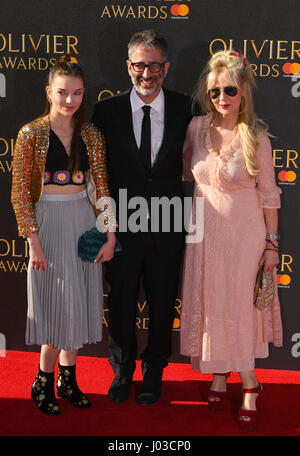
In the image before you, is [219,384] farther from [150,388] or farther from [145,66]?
[145,66]

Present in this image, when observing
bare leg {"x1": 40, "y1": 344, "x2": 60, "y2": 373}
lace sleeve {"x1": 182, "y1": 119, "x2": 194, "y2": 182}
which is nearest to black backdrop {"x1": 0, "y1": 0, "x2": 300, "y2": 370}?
lace sleeve {"x1": 182, "y1": 119, "x2": 194, "y2": 182}

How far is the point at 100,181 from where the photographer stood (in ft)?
9.59

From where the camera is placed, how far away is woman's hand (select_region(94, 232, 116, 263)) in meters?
2.92

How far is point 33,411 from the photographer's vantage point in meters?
3.05

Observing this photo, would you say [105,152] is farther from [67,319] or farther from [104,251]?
[67,319]

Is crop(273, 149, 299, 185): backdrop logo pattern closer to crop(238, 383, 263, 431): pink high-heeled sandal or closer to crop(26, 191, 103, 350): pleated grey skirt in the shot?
crop(26, 191, 103, 350): pleated grey skirt

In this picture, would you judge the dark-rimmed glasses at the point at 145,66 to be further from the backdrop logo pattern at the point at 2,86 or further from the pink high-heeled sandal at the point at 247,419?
the pink high-heeled sandal at the point at 247,419

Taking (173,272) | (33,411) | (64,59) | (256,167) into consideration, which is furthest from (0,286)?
(256,167)

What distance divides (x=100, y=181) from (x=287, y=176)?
1.42 meters

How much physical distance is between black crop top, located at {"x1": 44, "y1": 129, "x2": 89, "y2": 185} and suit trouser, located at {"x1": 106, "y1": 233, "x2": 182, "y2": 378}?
19.5 inches

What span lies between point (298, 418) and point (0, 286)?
2247 millimetres

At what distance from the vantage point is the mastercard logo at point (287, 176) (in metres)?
3.65

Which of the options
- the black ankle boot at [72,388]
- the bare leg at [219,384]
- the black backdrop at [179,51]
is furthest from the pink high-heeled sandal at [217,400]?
the black backdrop at [179,51]

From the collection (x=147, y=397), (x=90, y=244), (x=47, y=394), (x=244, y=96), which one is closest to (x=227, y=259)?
(x=90, y=244)
